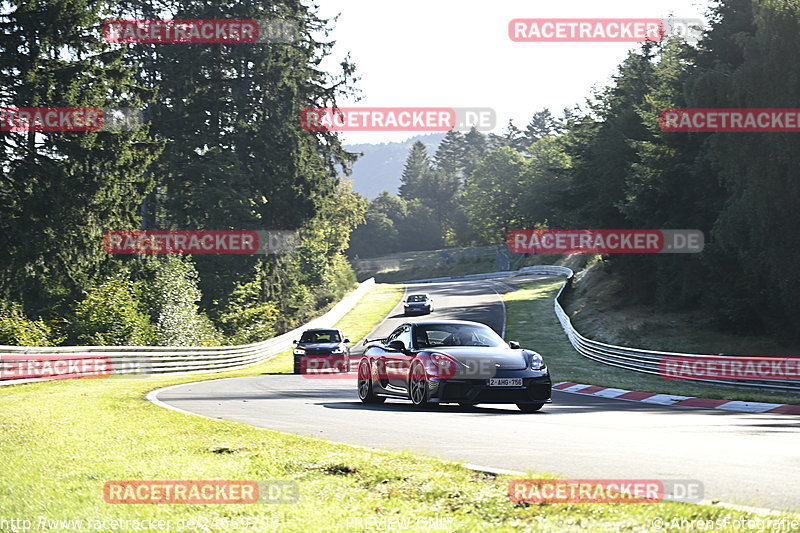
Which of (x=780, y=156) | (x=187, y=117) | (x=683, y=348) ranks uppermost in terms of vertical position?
(x=187, y=117)

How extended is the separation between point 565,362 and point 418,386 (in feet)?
69.1

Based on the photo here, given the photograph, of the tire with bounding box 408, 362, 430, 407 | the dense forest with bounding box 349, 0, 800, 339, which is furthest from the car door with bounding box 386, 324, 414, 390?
the dense forest with bounding box 349, 0, 800, 339

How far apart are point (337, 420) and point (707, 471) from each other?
6.78 metres

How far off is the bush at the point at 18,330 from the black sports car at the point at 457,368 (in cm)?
1603

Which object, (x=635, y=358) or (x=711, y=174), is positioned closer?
(x=635, y=358)

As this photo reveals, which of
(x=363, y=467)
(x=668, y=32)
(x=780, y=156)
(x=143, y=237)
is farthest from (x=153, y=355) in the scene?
(x=668, y=32)

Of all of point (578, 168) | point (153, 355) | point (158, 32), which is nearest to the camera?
point (153, 355)

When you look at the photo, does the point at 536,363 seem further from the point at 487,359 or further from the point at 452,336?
the point at 452,336

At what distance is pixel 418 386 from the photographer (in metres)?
15.1

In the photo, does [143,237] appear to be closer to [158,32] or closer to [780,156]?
[158,32]

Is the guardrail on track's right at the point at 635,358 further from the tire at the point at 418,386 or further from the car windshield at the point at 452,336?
the tire at the point at 418,386

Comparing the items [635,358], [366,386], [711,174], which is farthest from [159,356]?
[711,174]

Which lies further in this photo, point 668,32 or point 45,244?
point 668,32

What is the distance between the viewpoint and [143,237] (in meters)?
40.1
